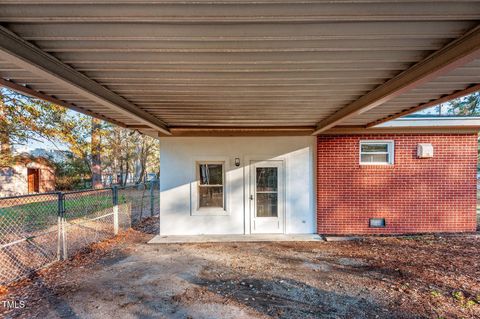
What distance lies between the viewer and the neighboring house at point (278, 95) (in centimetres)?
221

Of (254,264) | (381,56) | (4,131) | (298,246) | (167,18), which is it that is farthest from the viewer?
(4,131)

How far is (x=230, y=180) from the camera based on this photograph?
7488 millimetres

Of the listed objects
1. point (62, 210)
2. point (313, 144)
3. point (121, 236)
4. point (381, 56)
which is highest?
point (381, 56)

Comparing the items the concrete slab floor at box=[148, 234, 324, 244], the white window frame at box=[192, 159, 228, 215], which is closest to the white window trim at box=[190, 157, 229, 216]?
the white window frame at box=[192, 159, 228, 215]

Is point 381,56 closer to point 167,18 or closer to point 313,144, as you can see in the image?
point 167,18

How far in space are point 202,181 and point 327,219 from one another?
368 cm

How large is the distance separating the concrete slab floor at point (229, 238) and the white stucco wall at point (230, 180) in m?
0.21

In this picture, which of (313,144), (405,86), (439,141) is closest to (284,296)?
(405,86)

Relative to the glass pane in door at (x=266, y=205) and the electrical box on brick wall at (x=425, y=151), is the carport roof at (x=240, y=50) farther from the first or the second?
the glass pane in door at (x=266, y=205)

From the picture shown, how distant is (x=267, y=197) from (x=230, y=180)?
1.17m

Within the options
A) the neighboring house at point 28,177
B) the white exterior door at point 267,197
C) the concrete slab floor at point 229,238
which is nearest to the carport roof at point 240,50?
the white exterior door at point 267,197

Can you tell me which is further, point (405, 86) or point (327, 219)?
point (327, 219)

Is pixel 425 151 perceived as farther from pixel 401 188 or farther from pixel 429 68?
pixel 429 68

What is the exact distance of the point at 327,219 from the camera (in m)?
7.45
